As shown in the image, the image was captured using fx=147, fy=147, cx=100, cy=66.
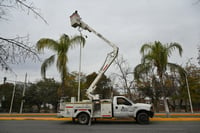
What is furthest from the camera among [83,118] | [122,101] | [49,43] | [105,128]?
[49,43]

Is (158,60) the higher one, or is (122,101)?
(158,60)

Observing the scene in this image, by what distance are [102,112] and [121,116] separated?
1.45 meters

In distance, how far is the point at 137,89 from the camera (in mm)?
28203

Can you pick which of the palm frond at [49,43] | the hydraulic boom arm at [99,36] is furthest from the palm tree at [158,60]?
the palm frond at [49,43]

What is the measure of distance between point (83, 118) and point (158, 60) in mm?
8613

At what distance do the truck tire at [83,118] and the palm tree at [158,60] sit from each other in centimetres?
680

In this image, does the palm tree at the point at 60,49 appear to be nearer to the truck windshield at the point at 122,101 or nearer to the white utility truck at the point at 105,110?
the white utility truck at the point at 105,110

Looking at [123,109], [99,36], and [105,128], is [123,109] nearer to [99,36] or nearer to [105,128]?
[105,128]

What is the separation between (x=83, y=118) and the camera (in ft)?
35.6

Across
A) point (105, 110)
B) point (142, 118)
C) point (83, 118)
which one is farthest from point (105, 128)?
point (142, 118)

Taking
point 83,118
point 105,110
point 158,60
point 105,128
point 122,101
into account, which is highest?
point 158,60

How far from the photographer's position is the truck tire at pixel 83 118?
422 inches

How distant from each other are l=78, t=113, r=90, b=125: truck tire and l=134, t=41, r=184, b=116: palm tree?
6.80 metres

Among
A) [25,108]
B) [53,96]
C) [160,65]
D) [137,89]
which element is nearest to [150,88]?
[137,89]
